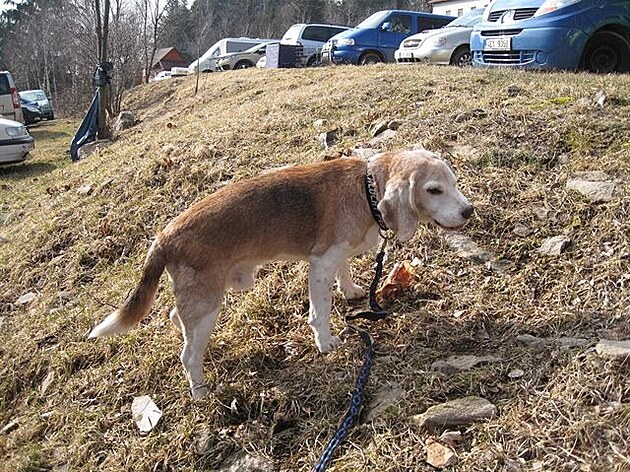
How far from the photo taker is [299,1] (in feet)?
218

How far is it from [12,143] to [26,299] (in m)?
9.79

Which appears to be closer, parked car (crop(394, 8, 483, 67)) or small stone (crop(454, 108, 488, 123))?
small stone (crop(454, 108, 488, 123))

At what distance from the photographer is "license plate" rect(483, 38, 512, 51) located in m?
9.12

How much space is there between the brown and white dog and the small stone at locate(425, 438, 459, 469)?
3.41 feet

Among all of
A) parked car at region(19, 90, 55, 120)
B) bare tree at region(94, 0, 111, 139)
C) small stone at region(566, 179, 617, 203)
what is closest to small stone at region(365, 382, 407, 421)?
small stone at region(566, 179, 617, 203)

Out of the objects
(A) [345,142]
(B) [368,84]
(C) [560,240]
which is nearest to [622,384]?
(C) [560,240]

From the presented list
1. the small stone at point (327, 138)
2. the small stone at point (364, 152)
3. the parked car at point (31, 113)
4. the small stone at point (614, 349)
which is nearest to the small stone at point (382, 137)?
the small stone at point (364, 152)

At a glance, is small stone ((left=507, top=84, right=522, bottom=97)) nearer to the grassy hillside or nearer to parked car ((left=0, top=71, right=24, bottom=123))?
the grassy hillside

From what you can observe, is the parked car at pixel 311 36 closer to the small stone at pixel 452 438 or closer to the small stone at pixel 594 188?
the small stone at pixel 594 188

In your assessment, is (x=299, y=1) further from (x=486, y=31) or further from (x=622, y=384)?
(x=622, y=384)

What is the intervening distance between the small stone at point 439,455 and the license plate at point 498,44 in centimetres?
763

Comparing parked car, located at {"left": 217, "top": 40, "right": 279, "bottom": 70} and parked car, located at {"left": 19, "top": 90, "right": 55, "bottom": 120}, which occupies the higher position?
parked car, located at {"left": 217, "top": 40, "right": 279, "bottom": 70}

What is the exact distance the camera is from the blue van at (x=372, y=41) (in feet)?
60.1

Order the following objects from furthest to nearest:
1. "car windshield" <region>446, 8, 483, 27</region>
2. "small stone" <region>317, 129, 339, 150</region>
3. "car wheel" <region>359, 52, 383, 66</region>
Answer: "car wheel" <region>359, 52, 383, 66</region> < "car windshield" <region>446, 8, 483, 27</region> < "small stone" <region>317, 129, 339, 150</region>
